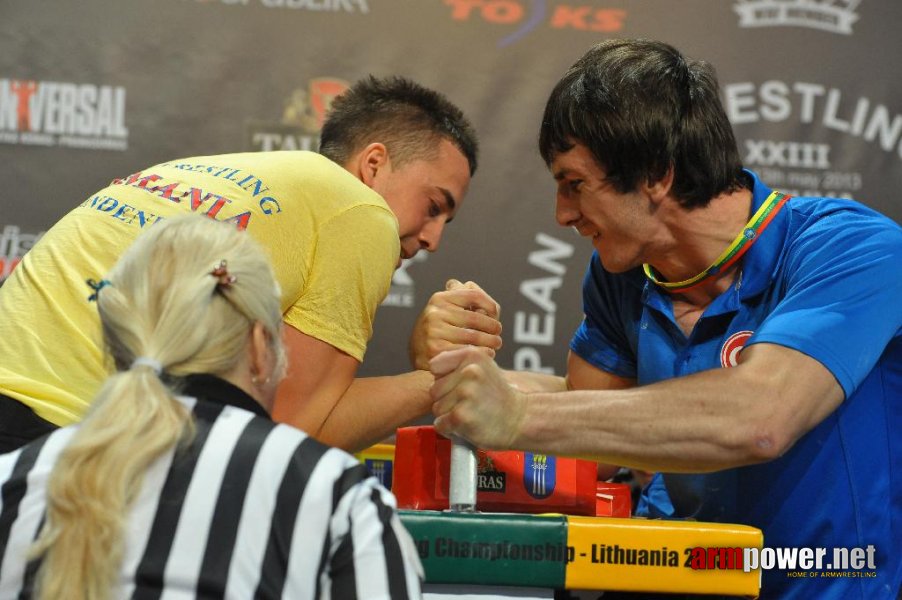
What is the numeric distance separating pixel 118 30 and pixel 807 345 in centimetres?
226

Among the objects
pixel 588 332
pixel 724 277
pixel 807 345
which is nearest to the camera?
pixel 807 345

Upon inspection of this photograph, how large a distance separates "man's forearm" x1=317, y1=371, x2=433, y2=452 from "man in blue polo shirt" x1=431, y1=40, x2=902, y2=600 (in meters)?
0.29

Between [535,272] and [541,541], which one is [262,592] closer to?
[541,541]

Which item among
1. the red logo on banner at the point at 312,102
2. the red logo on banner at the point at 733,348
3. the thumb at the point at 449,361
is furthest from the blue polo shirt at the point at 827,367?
the red logo on banner at the point at 312,102

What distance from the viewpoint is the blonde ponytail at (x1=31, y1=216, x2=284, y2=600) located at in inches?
40.8

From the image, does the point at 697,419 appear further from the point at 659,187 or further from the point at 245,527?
the point at 245,527

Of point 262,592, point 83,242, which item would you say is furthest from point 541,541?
point 83,242

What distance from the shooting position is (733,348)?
1670 mm

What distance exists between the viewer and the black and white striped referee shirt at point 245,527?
3.44 ft

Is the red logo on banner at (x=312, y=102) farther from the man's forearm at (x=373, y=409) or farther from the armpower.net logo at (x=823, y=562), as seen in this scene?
the armpower.net logo at (x=823, y=562)

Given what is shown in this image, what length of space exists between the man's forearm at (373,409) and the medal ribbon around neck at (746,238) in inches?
19.1

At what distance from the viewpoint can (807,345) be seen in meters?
1.45

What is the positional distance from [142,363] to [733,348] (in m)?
0.94

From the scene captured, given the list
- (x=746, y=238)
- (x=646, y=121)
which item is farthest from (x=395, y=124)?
(x=746, y=238)
